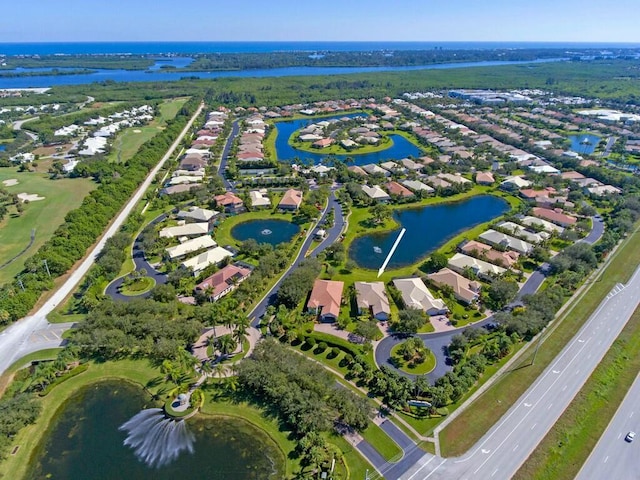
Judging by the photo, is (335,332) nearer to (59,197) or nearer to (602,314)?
(602,314)

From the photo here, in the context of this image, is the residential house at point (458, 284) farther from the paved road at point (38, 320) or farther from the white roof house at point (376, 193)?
the paved road at point (38, 320)

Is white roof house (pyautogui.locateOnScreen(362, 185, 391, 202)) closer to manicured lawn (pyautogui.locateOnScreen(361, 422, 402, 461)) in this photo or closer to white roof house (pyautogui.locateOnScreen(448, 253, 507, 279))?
white roof house (pyautogui.locateOnScreen(448, 253, 507, 279))

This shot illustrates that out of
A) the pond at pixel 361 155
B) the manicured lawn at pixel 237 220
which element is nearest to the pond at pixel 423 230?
the manicured lawn at pixel 237 220

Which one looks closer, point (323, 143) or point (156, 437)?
point (156, 437)

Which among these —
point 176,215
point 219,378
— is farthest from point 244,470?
point 176,215

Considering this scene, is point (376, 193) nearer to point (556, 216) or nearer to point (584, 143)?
point (556, 216)

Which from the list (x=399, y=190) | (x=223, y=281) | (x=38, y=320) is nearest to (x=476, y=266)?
(x=399, y=190)
